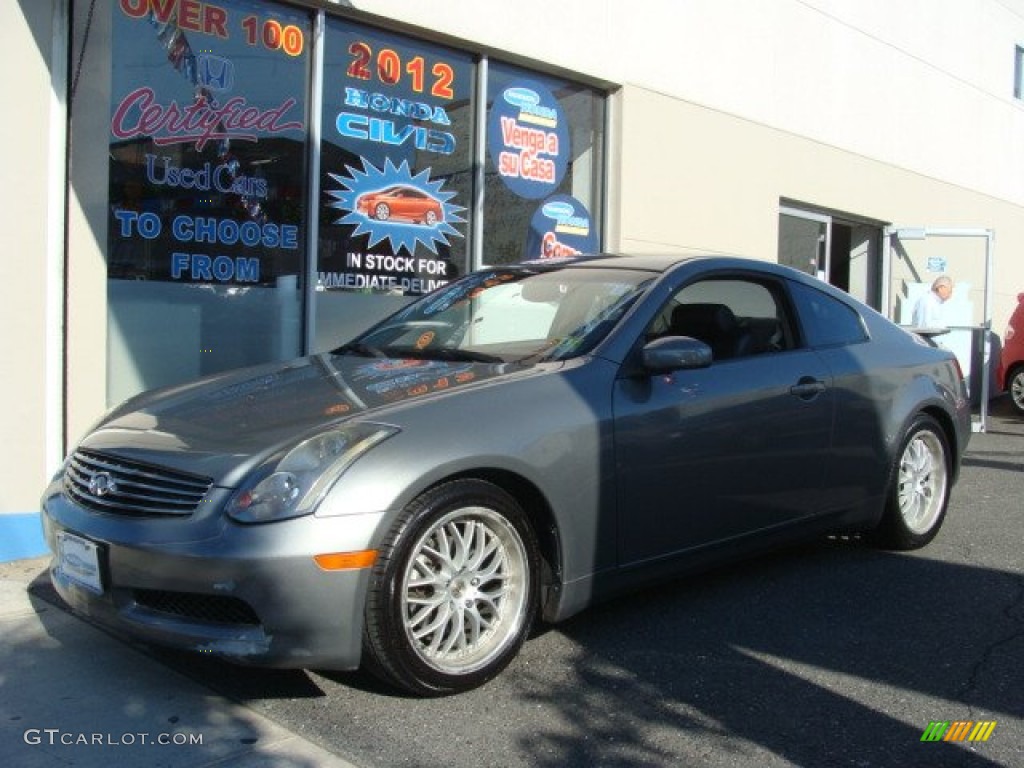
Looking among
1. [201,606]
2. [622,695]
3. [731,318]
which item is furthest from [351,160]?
[622,695]

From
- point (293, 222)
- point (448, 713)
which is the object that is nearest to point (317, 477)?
point (448, 713)

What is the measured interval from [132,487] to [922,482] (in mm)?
4076

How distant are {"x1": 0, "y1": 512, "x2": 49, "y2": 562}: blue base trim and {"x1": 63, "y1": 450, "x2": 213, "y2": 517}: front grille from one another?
1944mm

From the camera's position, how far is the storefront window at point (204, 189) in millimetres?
6164

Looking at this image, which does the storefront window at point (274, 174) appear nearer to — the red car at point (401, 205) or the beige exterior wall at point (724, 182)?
the red car at point (401, 205)

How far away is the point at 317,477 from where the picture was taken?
10.3ft

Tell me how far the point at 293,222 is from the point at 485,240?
71.6 inches

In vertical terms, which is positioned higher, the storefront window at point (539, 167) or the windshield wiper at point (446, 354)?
the storefront window at point (539, 167)

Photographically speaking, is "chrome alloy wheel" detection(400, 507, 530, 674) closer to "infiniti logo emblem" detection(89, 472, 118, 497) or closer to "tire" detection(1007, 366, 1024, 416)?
"infiniti logo emblem" detection(89, 472, 118, 497)

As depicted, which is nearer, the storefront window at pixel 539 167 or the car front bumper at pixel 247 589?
the car front bumper at pixel 247 589

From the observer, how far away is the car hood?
131 inches

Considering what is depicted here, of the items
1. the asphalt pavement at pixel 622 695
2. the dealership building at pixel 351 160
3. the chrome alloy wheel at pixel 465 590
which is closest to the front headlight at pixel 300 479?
the chrome alloy wheel at pixel 465 590

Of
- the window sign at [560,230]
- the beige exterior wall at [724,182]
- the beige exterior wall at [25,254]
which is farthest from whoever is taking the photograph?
the beige exterior wall at [724,182]

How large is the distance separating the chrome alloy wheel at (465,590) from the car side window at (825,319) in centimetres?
213
